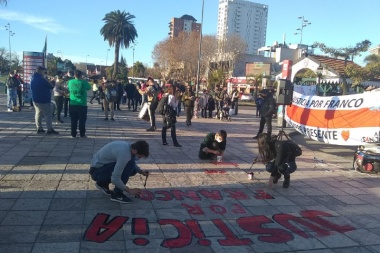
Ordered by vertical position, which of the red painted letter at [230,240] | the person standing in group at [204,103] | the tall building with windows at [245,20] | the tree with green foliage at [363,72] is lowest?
the red painted letter at [230,240]

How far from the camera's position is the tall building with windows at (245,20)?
123 metres

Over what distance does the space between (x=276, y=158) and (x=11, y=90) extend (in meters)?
13.2

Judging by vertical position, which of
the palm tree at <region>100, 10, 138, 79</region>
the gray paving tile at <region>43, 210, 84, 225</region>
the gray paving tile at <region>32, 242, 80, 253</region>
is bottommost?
the gray paving tile at <region>32, 242, 80, 253</region>

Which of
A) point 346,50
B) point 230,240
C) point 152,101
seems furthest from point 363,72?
point 230,240

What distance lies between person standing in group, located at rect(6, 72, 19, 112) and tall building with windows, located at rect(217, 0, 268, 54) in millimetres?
108442

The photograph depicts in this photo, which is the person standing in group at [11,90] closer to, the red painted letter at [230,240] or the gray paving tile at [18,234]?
the gray paving tile at [18,234]

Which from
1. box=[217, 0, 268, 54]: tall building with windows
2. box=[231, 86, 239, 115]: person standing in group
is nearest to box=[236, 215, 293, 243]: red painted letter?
box=[231, 86, 239, 115]: person standing in group

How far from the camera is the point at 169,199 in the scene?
5.33 meters

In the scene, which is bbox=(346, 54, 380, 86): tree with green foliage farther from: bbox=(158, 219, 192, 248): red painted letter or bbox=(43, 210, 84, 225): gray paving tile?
bbox=(43, 210, 84, 225): gray paving tile

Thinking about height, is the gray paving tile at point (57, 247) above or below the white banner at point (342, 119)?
below

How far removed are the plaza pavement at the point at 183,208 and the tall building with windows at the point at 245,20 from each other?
116 metres

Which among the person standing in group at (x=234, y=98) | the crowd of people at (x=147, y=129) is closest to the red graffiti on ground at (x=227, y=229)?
the crowd of people at (x=147, y=129)

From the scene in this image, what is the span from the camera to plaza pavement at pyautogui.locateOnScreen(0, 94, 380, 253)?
393 cm

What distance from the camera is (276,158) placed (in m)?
6.07
